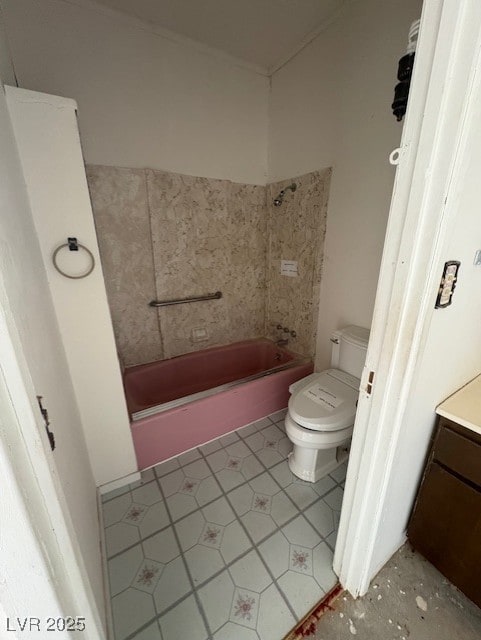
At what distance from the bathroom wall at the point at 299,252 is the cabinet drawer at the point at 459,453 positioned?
119 centimetres

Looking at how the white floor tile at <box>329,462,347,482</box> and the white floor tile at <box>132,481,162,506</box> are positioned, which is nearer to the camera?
the white floor tile at <box>132,481,162,506</box>

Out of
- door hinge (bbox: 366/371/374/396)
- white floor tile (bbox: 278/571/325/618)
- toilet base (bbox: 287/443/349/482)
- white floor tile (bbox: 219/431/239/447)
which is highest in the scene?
door hinge (bbox: 366/371/374/396)

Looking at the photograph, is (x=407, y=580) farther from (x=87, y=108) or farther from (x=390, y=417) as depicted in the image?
(x=87, y=108)

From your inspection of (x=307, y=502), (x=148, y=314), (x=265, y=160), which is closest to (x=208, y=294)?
(x=148, y=314)

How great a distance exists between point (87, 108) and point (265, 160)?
52.6 inches

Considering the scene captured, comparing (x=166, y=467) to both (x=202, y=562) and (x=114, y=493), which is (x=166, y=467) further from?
(x=202, y=562)

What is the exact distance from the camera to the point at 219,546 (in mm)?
1139

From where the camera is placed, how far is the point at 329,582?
102 cm

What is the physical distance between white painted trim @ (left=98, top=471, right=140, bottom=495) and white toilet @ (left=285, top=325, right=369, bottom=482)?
894mm

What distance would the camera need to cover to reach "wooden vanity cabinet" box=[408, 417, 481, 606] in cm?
83

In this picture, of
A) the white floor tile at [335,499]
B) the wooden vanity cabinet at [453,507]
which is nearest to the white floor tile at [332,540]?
the white floor tile at [335,499]

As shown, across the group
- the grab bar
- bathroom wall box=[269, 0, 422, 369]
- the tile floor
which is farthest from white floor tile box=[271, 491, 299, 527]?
the grab bar

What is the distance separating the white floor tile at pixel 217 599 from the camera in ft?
3.03

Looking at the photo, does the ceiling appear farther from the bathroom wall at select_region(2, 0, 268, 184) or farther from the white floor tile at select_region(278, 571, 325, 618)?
the white floor tile at select_region(278, 571, 325, 618)
